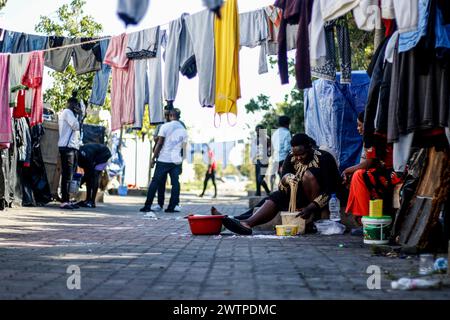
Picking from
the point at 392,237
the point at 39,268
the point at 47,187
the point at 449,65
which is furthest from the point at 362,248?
the point at 47,187

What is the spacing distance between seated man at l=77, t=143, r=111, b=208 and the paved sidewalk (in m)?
5.67

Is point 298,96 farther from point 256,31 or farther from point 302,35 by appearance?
point 302,35

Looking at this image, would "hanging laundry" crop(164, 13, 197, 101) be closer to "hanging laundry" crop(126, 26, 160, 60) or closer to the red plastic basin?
"hanging laundry" crop(126, 26, 160, 60)

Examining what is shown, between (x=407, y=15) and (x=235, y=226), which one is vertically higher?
(x=407, y=15)

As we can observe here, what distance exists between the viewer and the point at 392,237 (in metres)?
7.34

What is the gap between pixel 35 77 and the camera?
13.2m

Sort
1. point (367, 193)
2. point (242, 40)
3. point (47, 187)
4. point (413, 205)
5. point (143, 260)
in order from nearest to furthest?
1. point (143, 260)
2. point (413, 205)
3. point (367, 193)
4. point (242, 40)
5. point (47, 187)

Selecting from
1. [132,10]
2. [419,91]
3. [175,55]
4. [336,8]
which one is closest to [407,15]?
[419,91]

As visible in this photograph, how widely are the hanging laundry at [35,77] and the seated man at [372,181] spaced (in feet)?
23.6

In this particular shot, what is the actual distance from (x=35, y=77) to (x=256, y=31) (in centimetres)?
474

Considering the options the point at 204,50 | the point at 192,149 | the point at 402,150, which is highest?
the point at 204,50

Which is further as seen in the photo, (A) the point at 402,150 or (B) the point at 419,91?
(A) the point at 402,150

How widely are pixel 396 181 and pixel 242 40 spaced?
3947 millimetres
